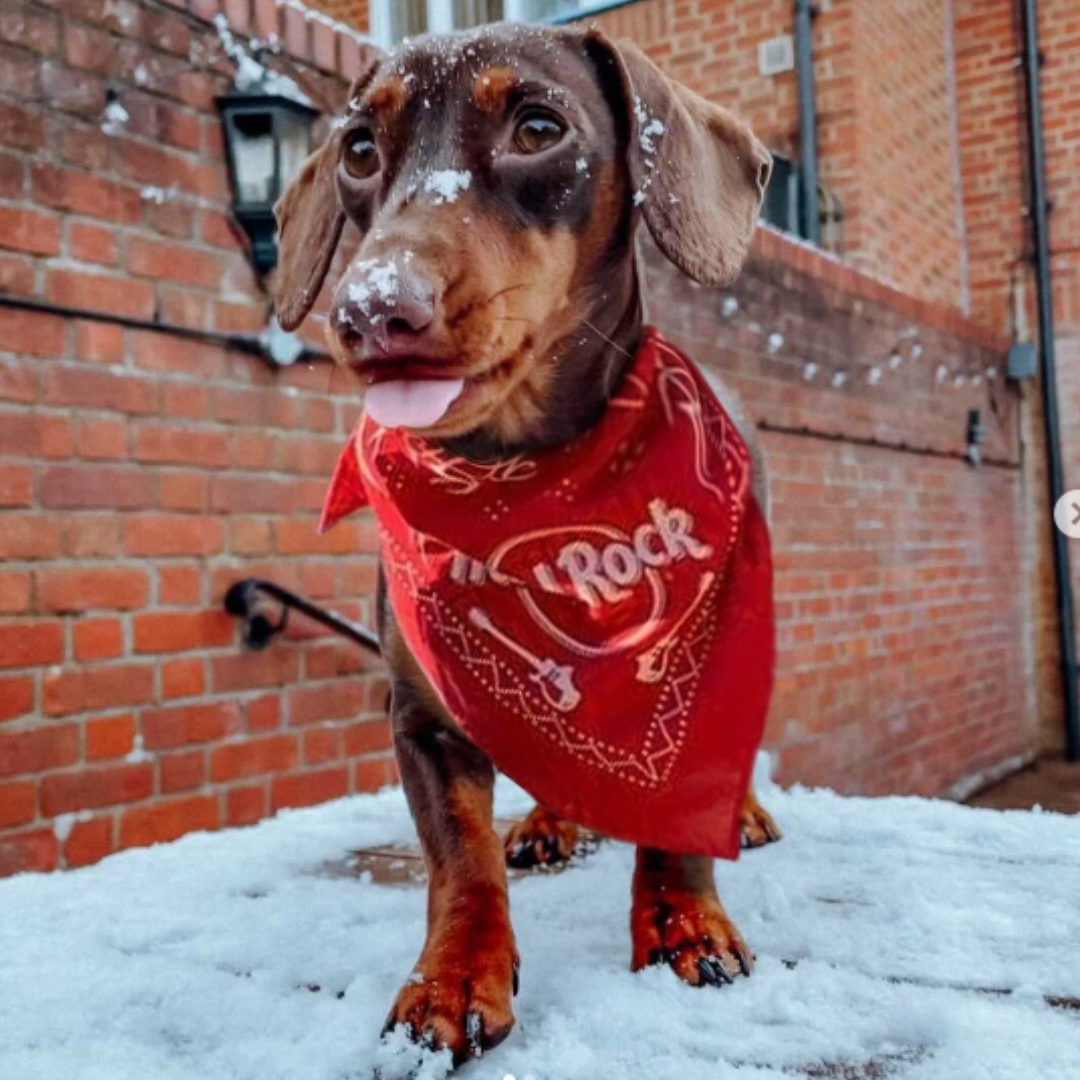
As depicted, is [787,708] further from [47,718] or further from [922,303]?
[47,718]

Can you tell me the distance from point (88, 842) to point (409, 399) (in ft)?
5.03

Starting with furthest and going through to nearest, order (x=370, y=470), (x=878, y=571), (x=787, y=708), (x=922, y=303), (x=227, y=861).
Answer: (x=922, y=303)
(x=878, y=571)
(x=787, y=708)
(x=227, y=861)
(x=370, y=470)

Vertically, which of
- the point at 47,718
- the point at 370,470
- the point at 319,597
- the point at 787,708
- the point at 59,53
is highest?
the point at 59,53

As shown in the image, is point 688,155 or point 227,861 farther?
point 227,861

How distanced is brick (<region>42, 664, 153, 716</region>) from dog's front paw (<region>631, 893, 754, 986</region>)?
133 centimetres

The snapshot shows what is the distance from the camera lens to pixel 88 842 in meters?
2.24

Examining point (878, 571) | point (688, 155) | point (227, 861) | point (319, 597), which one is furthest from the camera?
point (878, 571)

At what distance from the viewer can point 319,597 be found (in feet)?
9.03

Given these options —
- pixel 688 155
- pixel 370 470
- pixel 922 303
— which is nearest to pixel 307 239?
pixel 370 470

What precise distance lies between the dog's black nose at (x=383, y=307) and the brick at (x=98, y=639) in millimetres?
1426

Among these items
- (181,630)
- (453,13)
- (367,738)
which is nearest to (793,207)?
(453,13)

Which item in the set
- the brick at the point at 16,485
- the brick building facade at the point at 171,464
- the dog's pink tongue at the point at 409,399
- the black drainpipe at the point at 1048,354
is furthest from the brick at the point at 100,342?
the black drainpipe at the point at 1048,354

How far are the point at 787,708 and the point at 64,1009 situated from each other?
350cm

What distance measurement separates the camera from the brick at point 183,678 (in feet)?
7.88
